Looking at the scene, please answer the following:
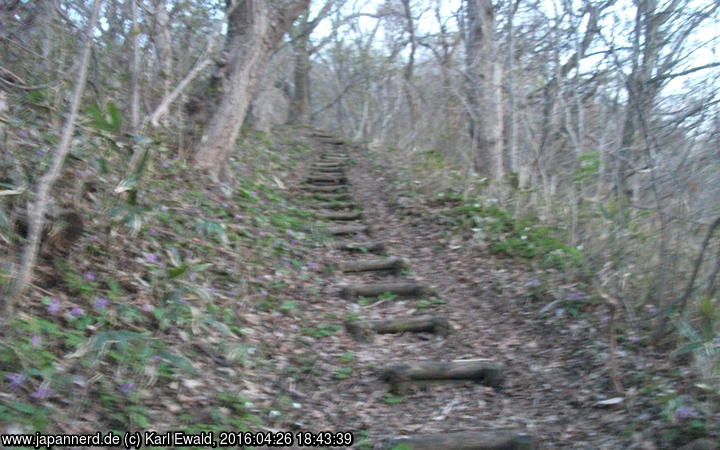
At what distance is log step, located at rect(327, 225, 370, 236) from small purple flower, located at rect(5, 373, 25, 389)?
508 cm

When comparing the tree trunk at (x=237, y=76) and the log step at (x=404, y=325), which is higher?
the tree trunk at (x=237, y=76)

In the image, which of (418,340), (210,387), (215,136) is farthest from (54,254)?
(215,136)

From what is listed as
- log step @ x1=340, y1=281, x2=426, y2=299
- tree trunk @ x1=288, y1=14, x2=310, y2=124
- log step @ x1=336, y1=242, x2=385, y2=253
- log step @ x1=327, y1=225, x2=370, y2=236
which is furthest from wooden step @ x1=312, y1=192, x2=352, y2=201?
tree trunk @ x1=288, y1=14, x2=310, y2=124

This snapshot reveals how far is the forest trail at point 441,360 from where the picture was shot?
3.82 m

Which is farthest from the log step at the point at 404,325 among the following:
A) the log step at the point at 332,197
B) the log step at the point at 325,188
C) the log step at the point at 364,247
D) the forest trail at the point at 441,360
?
the log step at the point at 325,188

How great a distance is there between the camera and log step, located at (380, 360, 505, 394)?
4332 mm

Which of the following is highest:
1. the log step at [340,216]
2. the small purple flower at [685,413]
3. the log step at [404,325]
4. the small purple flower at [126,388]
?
the log step at [340,216]

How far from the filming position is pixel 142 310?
4246 millimetres

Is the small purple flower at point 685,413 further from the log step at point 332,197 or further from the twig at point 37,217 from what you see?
the log step at point 332,197

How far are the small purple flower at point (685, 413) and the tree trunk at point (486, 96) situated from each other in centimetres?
574

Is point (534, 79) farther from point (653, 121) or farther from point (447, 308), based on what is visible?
point (447, 308)

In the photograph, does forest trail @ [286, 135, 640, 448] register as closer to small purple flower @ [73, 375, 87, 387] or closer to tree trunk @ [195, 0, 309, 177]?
small purple flower @ [73, 375, 87, 387]

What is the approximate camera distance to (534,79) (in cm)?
916

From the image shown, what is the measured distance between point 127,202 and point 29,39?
2011 millimetres
